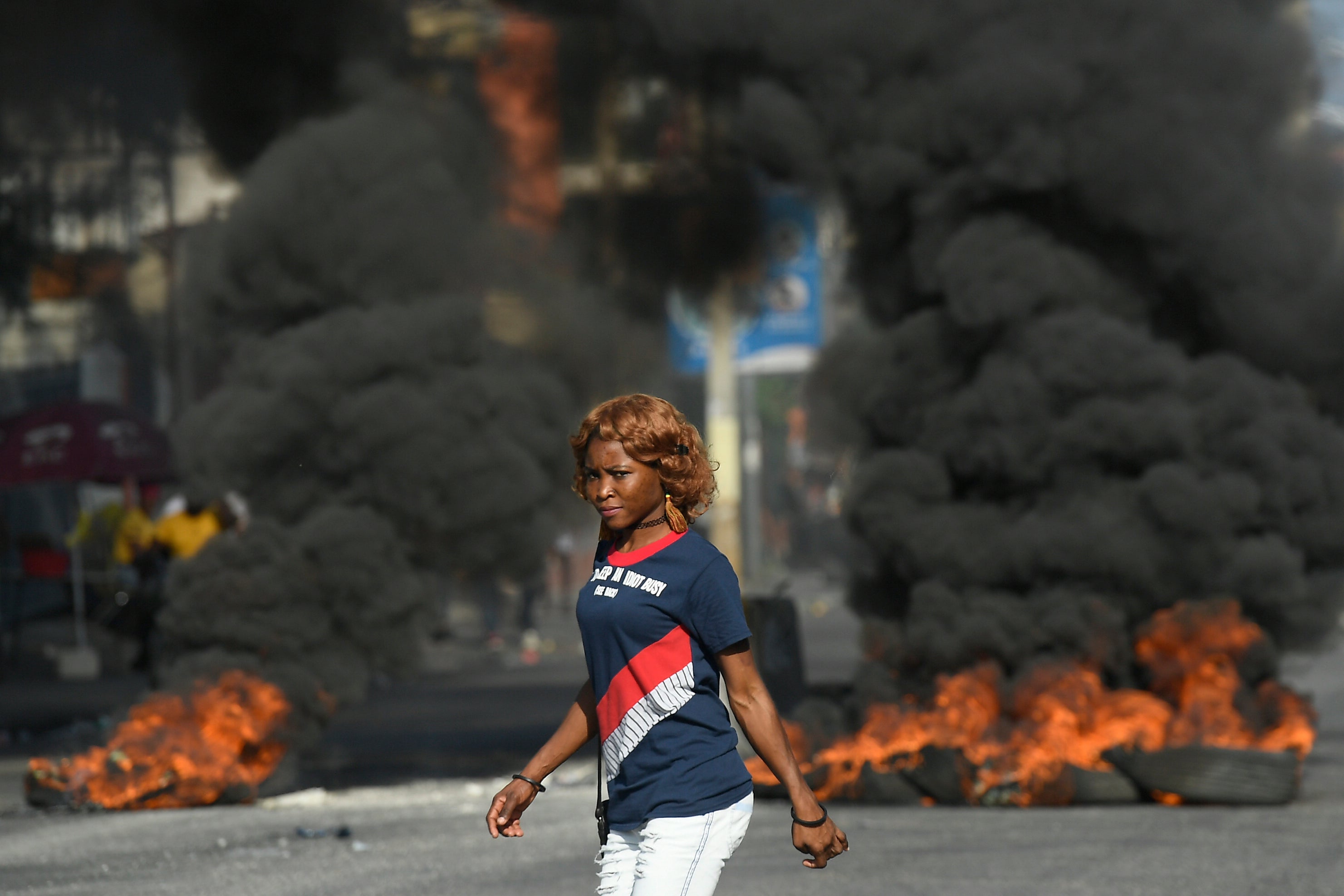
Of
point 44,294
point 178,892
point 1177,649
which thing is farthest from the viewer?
point 44,294

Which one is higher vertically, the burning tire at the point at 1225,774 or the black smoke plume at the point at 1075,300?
the black smoke plume at the point at 1075,300

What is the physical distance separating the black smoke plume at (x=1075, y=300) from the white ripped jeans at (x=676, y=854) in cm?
490

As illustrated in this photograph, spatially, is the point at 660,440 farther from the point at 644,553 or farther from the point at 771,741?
the point at 771,741

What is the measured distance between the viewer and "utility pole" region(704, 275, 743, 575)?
465 inches

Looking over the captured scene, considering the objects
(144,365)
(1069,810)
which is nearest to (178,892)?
(1069,810)

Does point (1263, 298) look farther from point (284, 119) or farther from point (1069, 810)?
point (284, 119)

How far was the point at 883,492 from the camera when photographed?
8.49 metres

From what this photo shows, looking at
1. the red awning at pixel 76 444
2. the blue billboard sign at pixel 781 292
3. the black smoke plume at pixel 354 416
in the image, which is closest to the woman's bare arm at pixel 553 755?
the black smoke plume at pixel 354 416

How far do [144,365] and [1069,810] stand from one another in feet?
23.4

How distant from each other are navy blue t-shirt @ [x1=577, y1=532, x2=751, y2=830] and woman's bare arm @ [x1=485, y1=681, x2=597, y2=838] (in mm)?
147

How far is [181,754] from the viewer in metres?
7.63

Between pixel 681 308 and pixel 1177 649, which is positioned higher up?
pixel 681 308

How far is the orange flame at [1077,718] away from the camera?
24.4ft

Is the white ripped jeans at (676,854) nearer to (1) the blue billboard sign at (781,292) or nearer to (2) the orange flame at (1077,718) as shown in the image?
(2) the orange flame at (1077,718)
